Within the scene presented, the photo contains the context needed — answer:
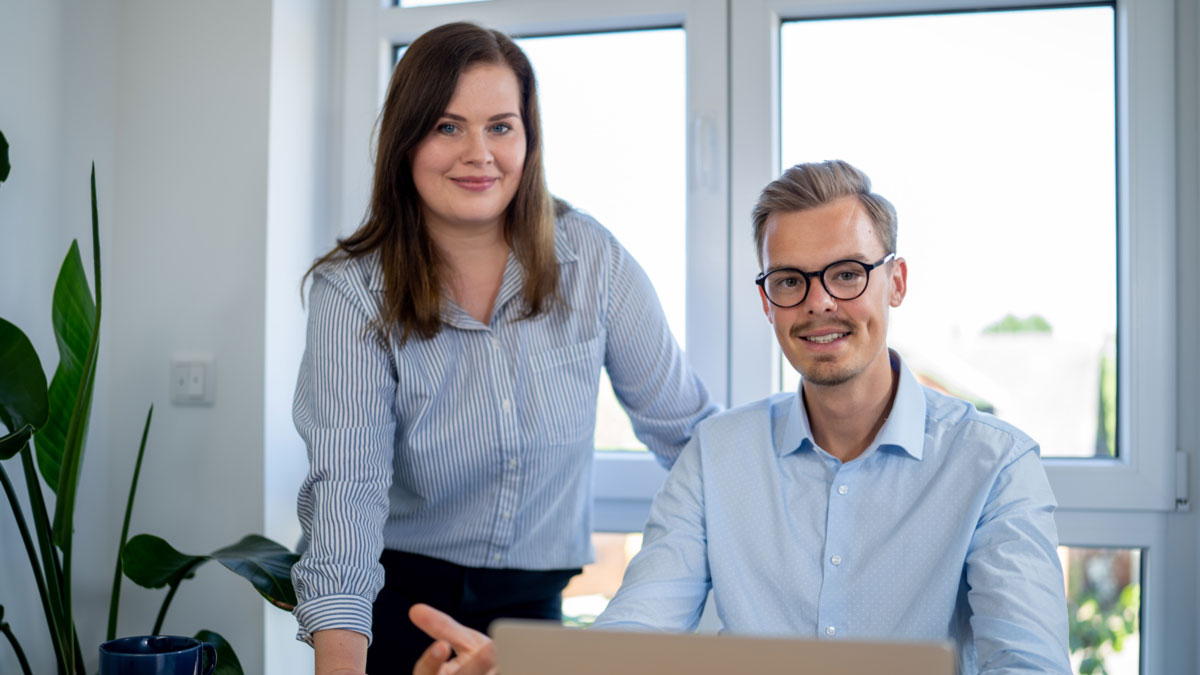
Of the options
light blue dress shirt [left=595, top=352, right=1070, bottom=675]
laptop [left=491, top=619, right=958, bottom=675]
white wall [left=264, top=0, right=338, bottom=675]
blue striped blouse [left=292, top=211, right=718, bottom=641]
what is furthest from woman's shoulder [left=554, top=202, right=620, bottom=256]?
laptop [left=491, top=619, right=958, bottom=675]

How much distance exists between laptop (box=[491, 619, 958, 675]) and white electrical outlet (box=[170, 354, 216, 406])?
1515mm

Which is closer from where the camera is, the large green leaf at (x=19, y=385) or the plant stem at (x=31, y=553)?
the large green leaf at (x=19, y=385)

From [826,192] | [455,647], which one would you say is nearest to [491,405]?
[826,192]

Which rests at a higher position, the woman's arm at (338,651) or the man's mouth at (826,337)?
the man's mouth at (826,337)

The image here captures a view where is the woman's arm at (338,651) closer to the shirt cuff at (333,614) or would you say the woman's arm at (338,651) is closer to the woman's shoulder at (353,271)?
the shirt cuff at (333,614)

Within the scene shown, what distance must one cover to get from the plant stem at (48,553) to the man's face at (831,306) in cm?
129

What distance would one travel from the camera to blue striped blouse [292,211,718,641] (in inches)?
61.9

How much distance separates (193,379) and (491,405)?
78 centimetres

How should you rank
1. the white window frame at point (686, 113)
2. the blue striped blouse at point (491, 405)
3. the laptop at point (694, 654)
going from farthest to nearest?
the white window frame at point (686, 113)
the blue striped blouse at point (491, 405)
the laptop at point (694, 654)

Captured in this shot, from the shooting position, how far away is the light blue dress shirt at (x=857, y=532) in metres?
1.37

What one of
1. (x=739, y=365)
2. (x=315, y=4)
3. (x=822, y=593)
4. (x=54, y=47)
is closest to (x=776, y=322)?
(x=822, y=593)

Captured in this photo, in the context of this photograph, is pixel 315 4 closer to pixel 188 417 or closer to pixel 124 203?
pixel 124 203

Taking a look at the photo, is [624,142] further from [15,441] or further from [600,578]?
[15,441]

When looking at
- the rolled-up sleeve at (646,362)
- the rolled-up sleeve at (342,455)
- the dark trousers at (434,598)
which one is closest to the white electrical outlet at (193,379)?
the rolled-up sleeve at (342,455)
